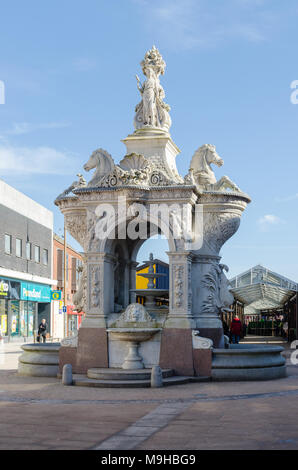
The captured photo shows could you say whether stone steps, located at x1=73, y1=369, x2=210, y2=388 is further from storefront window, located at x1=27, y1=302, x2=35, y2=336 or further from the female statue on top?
storefront window, located at x1=27, y1=302, x2=35, y2=336

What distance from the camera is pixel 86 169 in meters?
18.5

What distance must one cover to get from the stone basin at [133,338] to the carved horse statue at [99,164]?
409cm

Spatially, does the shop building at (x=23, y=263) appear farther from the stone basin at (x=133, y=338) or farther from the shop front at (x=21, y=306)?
the stone basin at (x=133, y=338)

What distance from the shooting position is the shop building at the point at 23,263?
42844 millimetres

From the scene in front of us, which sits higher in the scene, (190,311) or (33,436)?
(190,311)

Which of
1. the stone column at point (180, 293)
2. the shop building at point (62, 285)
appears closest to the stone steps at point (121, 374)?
the stone column at point (180, 293)

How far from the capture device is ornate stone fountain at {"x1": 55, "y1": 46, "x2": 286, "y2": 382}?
17.0 meters

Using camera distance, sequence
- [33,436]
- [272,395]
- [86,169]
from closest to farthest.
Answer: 1. [33,436]
2. [272,395]
3. [86,169]

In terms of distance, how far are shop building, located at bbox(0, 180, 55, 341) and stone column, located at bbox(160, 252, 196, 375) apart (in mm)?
25857

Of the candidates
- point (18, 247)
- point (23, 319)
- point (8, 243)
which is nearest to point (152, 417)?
point (8, 243)

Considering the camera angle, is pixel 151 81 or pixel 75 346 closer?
pixel 75 346

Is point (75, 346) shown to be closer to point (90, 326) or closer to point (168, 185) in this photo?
point (90, 326)
